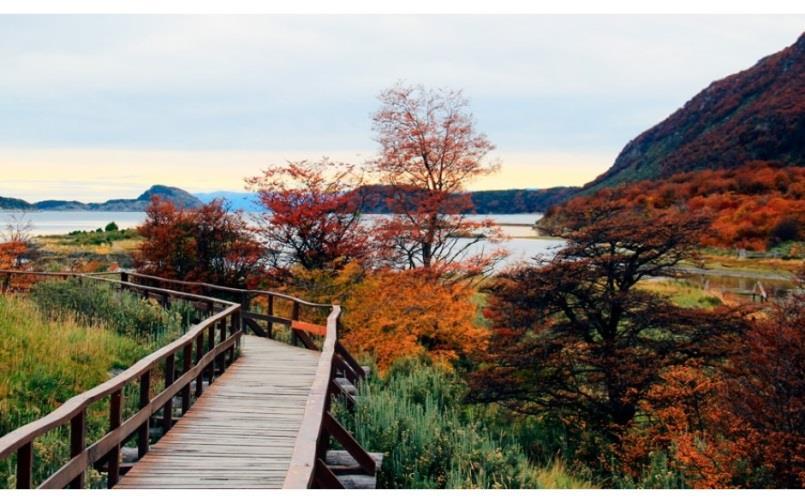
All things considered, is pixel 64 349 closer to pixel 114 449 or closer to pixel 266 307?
A: pixel 114 449

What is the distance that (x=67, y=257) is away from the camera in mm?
32000

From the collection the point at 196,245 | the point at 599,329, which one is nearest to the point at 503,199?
the point at 599,329

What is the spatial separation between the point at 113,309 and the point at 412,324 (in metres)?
6.47

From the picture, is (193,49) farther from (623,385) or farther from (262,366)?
(623,385)

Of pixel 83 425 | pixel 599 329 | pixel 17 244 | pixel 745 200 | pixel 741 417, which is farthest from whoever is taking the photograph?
pixel 745 200

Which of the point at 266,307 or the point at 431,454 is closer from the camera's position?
the point at 431,454

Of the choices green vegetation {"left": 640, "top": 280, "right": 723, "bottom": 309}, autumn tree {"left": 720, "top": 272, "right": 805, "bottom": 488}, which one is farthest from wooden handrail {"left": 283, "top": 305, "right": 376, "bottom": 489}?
green vegetation {"left": 640, "top": 280, "right": 723, "bottom": 309}

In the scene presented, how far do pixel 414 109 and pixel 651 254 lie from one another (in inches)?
367

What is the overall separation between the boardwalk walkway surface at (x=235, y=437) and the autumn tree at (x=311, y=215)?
9.99m

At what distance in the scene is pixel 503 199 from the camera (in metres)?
24.2

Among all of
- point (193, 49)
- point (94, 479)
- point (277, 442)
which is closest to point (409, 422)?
point (277, 442)

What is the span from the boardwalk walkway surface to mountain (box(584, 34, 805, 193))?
32.7 metres

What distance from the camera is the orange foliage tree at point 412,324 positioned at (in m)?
16.2

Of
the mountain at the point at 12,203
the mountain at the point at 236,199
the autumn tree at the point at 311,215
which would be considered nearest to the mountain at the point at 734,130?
the autumn tree at the point at 311,215
